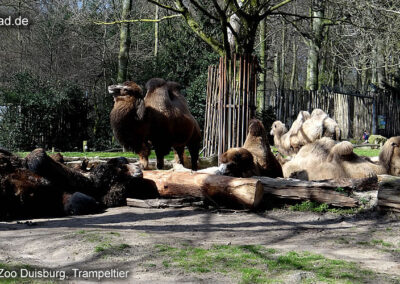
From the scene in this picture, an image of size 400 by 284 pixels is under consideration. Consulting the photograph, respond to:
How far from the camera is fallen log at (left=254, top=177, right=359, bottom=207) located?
18.9ft

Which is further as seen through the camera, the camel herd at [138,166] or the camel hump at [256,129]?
the camel hump at [256,129]

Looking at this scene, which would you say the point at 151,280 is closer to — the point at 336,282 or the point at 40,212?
the point at 336,282

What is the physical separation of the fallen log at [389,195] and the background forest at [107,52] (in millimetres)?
4593

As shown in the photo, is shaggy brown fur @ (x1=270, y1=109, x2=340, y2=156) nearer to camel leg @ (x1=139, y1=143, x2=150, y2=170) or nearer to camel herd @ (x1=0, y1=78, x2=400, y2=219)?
camel herd @ (x1=0, y1=78, x2=400, y2=219)

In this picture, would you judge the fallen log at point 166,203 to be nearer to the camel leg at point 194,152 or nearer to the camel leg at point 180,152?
the camel leg at point 180,152

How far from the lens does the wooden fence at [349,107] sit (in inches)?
843

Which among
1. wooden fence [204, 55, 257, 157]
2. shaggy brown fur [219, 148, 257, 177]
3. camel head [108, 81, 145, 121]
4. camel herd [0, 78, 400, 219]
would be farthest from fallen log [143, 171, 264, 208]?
wooden fence [204, 55, 257, 157]

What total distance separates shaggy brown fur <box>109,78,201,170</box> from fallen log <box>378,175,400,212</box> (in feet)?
10.8

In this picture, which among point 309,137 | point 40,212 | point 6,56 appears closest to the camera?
point 40,212

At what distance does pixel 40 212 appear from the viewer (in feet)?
18.7

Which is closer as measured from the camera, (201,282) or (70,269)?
(201,282)

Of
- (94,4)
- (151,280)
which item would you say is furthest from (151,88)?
(94,4)

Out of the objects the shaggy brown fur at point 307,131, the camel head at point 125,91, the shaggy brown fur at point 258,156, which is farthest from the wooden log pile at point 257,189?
the shaggy brown fur at point 307,131

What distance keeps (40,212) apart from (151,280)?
307cm
